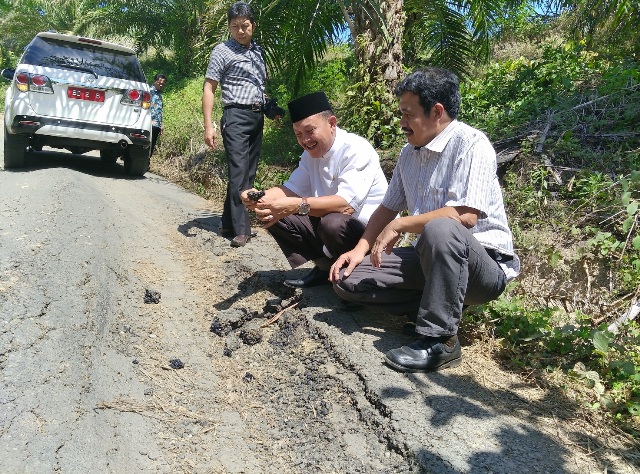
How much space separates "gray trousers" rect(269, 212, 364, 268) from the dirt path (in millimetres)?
301

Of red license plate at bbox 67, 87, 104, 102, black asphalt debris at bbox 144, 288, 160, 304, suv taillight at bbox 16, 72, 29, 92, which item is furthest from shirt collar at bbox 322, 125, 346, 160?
suv taillight at bbox 16, 72, 29, 92

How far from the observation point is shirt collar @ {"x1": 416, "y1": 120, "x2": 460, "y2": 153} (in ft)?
10.3

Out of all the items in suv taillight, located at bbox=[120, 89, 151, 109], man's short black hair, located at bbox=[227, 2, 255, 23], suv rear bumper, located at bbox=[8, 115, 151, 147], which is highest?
man's short black hair, located at bbox=[227, 2, 255, 23]

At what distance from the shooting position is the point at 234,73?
213 inches

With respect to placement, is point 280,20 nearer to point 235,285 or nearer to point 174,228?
point 174,228

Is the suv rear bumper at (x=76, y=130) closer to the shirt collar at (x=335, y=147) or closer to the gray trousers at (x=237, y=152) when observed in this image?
the gray trousers at (x=237, y=152)

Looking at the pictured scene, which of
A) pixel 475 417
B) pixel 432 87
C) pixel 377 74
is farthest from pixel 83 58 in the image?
pixel 475 417

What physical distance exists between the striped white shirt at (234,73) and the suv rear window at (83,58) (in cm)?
316

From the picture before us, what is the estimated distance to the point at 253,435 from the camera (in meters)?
2.88

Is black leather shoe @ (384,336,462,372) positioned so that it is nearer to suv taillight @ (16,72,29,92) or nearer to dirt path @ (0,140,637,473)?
dirt path @ (0,140,637,473)

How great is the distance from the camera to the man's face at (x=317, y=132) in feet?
12.2

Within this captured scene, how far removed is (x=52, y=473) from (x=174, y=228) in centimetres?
396

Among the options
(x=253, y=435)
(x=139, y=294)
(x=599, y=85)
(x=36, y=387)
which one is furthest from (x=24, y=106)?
(x=599, y=85)

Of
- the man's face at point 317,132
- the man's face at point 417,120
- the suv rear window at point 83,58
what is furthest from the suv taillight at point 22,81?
the man's face at point 417,120
